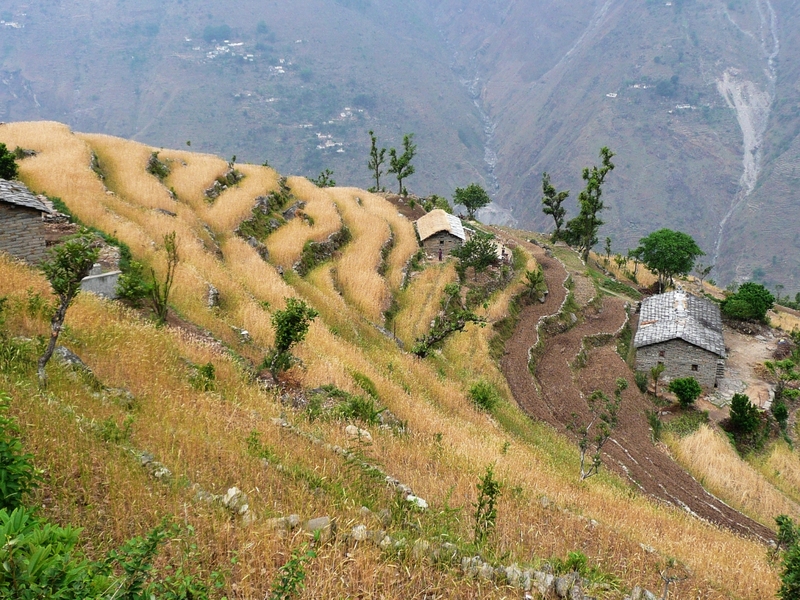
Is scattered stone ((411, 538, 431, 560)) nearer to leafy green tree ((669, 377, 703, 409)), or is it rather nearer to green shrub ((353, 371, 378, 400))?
green shrub ((353, 371, 378, 400))

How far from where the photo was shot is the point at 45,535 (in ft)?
10.5

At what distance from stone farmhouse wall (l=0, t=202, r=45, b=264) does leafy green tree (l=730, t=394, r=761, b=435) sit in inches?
1425

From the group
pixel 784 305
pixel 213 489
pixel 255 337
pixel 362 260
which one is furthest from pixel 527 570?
pixel 784 305

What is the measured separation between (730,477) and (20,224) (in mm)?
31474

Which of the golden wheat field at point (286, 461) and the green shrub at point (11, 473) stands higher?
the green shrub at point (11, 473)

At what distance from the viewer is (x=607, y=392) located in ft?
100.0

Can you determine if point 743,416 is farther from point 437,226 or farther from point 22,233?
point 22,233

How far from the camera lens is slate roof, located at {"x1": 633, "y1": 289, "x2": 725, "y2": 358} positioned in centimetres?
3509

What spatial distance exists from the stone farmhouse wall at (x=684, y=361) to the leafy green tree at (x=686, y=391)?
3.83 m

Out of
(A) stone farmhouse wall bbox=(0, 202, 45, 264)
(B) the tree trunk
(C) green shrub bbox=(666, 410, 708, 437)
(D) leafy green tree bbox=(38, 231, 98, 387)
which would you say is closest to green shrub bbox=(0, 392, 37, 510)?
(B) the tree trunk

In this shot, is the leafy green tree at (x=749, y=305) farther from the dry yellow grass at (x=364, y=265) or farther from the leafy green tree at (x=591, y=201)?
the dry yellow grass at (x=364, y=265)

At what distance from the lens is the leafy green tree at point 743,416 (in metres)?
28.8

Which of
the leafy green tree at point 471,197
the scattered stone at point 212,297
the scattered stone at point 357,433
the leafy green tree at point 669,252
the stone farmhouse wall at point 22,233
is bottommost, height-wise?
the scattered stone at point 357,433

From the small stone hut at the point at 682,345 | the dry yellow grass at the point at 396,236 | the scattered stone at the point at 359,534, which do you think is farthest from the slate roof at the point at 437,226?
the scattered stone at the point at 359,534
